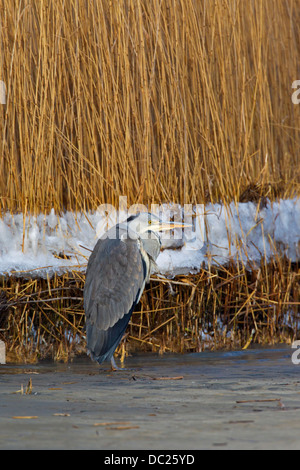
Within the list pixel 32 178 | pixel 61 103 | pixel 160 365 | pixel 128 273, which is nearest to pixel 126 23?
pixel 61 103

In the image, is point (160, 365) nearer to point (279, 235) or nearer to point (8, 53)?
point (279, 235)

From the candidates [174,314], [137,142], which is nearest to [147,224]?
[174,314]

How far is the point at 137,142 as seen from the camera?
5461 mm

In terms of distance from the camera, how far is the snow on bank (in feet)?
17.3

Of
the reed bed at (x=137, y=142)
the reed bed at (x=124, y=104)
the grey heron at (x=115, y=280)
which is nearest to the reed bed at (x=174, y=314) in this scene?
the reed bed at (x=137, y=142)

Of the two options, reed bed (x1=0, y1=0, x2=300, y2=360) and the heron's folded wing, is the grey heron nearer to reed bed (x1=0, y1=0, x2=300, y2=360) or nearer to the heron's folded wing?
the heron's folded wing

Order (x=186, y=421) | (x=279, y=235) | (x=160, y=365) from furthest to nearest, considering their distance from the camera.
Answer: (x=279, y=235) < (x=160, y=365) < (x=186, y=421)

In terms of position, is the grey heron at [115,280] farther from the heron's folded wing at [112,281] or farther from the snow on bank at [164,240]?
the snow on bank at [164,240]

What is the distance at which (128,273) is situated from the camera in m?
4.73

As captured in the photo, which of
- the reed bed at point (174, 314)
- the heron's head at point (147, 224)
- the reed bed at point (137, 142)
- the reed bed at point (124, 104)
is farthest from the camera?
the reed bed at point (124, 104)

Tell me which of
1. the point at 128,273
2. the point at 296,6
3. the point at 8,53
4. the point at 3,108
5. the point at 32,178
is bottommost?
the point at 128,273

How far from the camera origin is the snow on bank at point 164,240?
17.3 feet

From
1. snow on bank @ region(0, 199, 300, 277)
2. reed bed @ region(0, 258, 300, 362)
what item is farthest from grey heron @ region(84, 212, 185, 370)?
snow on bank @ region(0, 199, 300, 277)

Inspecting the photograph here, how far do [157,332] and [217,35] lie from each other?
7.26ft
